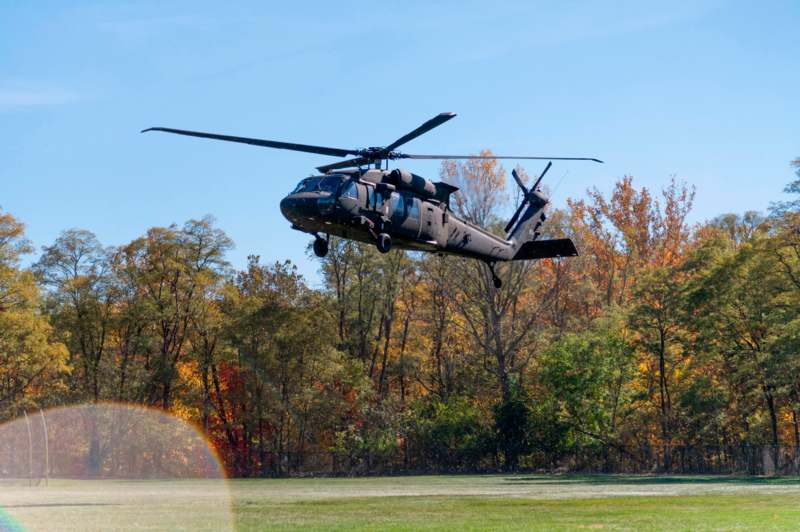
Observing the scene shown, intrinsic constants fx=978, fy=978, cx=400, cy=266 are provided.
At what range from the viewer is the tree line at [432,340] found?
51156mm

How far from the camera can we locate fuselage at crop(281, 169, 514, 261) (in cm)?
2377

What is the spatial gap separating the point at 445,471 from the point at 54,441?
27.5 meters

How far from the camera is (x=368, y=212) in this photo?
24531mm

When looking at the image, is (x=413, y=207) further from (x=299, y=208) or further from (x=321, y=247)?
(x=299, y=208)

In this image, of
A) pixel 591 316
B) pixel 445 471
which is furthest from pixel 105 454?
pixel 591 316

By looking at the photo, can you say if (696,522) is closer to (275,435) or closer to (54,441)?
(275,435)

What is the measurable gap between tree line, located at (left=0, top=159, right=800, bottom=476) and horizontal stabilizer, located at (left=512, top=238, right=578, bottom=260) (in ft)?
66.9

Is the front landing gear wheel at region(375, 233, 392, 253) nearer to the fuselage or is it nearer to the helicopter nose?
the fuselage

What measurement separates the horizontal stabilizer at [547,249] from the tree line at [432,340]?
20.4m

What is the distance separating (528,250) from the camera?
3200 cm

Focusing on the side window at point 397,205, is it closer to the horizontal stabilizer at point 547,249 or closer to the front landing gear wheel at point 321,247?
the front landing gear wheel at point 321,247

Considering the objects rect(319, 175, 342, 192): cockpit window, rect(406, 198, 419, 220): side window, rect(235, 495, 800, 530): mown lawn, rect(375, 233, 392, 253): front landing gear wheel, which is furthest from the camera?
rect(406, 198, 419, 220): side window

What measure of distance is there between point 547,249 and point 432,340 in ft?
129

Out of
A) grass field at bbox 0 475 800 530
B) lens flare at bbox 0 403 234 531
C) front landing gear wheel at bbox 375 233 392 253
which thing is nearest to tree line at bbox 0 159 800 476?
lens flare at bbox 0 403 234 531
